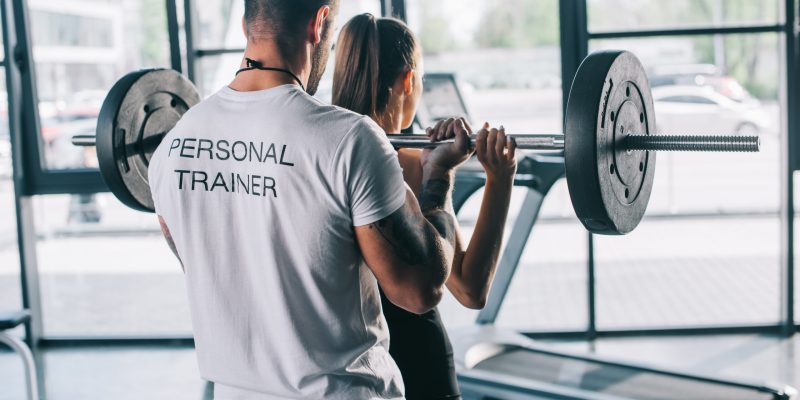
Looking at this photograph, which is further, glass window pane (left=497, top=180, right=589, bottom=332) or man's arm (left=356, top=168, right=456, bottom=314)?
glass window pane (left=497, top=180, right=589, bottom=332)

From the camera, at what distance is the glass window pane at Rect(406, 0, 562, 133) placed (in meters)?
3.37

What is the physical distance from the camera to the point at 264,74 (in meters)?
0.93

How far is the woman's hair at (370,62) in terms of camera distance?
1257 mm

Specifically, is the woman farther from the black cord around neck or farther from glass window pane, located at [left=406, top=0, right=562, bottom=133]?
glass window pane, located at [left=406, top=0, right=562, bottom=133]

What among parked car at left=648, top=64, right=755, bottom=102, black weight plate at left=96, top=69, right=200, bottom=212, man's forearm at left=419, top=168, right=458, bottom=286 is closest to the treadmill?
parked car at left=648, top=64, right=755, bottom=102

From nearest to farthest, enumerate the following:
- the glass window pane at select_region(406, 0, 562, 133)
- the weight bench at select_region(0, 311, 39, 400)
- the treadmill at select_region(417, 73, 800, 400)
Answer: the weight bench at select_region(0, 311, 39, 400) < the treadmill at select_region(417, 73, 800, 400) < the glass window pane at select_region(406, 0, 562, 133)

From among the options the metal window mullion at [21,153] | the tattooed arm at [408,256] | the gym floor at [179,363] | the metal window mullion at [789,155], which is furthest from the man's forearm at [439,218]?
→ the metal window mullion at [21,153]

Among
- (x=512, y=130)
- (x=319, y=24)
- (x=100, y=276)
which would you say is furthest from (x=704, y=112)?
(x=100, y=276)

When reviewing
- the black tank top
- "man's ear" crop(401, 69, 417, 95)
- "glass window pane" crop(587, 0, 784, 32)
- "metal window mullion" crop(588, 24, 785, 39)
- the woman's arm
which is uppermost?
"glass window pane" crop(587, 0, 784, 32)

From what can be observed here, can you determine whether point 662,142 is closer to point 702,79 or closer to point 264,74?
point 264,74

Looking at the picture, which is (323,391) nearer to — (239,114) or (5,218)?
(239,114)

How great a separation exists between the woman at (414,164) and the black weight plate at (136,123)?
1.20 feet

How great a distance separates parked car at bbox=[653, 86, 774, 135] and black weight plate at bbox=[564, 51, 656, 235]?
87.4 inches

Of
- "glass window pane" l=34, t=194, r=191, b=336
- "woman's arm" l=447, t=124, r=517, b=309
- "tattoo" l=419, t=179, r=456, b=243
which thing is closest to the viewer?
"tattoo" l=419, t=179, r=456, b=243
